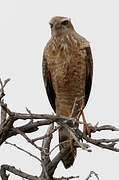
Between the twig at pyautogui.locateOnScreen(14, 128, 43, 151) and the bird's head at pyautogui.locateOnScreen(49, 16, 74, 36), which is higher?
the bird's head at pyautogui.locateOnScreen(49, 16, 74, 36)

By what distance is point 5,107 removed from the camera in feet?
15.4

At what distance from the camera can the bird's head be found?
7.23 meters

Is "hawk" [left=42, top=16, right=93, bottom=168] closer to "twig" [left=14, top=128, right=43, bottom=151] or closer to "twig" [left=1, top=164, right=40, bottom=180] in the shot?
"twig" [left=1, top=164, right=40, bottom=180]

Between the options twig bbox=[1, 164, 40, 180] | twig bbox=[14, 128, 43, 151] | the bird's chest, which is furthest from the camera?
the bird's chest

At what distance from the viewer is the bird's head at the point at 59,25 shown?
723 centimetres

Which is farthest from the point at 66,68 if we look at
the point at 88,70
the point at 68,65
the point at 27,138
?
the point at 27,138

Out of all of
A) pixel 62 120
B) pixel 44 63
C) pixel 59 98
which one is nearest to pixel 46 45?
pixel 44 63

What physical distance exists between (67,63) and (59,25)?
25.9 inches

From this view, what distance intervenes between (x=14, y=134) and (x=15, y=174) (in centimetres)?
69

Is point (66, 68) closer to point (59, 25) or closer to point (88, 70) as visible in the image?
point (88, 70)

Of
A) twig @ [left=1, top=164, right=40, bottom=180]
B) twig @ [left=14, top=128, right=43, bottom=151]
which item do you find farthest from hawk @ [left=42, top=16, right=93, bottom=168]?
twig @ [left=14, top=128, right=43, bottom=151]

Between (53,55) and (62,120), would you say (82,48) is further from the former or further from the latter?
(62,120)

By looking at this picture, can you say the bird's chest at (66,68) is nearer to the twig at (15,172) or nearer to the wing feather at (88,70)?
the wing feather at (88,70)

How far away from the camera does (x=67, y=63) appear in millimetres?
7133
